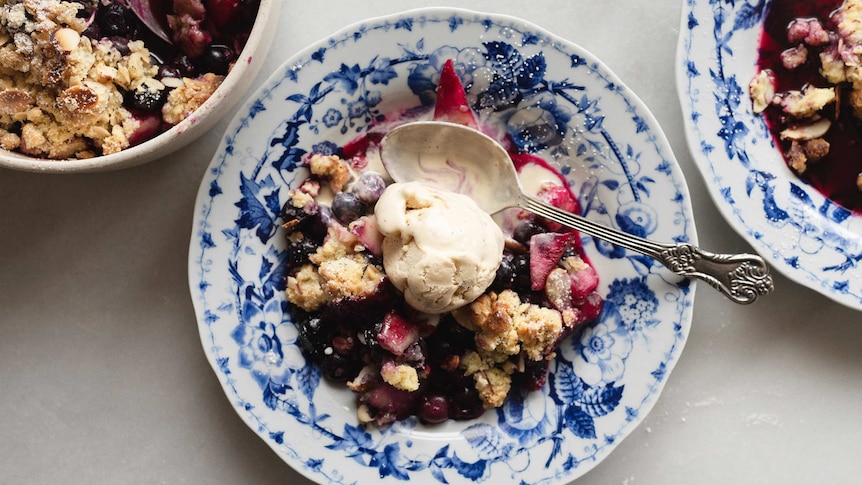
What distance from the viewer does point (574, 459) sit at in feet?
5.37

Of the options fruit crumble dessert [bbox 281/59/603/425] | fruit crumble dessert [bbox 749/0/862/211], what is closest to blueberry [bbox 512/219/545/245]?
fruit crumble dessert [bbox 281/59/603/425]

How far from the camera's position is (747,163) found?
169cm

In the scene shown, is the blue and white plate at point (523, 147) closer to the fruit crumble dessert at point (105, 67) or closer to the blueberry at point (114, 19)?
the fruit crumble dessert at point (105, 67)

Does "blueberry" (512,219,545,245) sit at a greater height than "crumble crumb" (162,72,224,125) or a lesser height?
lesser

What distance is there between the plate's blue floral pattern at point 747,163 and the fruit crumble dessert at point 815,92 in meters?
0.03

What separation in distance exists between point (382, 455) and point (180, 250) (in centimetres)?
72

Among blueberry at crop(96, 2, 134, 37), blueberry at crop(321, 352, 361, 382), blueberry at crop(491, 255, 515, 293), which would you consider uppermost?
blueberry at crop(96, 2, 134, 37)

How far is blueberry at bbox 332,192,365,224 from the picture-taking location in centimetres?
159

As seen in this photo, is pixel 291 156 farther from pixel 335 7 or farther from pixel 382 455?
pixel 382 455

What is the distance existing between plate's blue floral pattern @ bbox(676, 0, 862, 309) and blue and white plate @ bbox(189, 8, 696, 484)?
0.46 feet

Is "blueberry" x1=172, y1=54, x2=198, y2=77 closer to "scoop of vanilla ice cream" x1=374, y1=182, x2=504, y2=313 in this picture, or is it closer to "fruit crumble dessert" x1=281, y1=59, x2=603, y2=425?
"fruit crumble dessert" x1=281, y1=59, x2=603, y2=425

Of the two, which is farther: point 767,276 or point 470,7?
point 470,7

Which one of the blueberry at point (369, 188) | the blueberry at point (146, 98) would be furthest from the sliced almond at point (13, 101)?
the blueberry at point (369, 188)

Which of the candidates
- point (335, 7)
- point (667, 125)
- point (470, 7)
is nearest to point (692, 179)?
point (667, 125)
